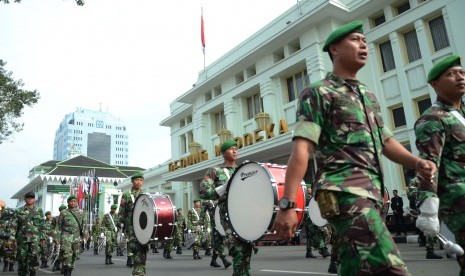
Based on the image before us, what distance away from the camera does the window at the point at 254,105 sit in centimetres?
2481

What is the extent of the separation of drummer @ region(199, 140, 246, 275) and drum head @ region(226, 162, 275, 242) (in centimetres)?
29

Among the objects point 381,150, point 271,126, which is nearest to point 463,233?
point 381,150

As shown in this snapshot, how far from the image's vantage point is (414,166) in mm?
2678

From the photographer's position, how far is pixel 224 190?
5.43m

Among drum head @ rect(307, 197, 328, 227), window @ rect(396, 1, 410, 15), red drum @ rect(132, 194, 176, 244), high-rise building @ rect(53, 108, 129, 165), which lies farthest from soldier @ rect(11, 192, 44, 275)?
high-rise building @ rect(53, 108, 129, 165)

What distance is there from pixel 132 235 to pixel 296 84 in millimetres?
16474

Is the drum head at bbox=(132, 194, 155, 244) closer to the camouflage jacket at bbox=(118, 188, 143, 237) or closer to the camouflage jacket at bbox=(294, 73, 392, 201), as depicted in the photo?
the camouflage jacket at bbox=(118, 188, 143, 237)

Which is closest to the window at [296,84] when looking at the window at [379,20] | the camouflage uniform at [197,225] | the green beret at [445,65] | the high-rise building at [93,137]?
the window at [379,20]

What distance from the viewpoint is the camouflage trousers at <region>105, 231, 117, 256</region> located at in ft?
46.3

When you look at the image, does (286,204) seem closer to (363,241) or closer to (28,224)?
(363,241)

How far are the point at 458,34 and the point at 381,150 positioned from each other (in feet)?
52.2

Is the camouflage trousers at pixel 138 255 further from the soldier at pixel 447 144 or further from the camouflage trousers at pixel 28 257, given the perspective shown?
the soldier at pixel 447 144

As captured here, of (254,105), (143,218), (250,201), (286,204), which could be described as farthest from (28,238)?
(254,105)

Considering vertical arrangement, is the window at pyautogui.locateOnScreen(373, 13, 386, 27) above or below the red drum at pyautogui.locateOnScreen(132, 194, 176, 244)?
above
